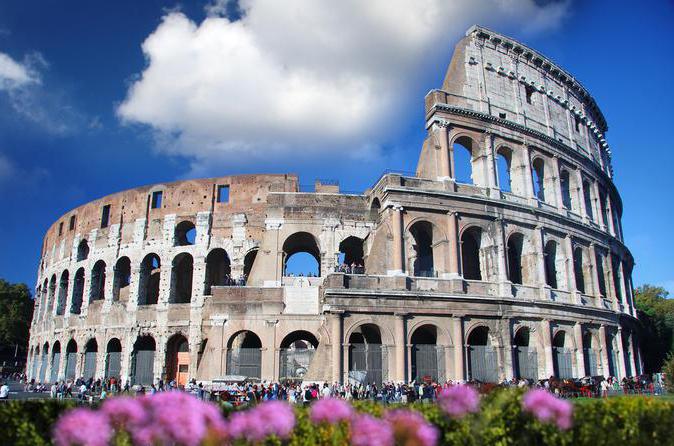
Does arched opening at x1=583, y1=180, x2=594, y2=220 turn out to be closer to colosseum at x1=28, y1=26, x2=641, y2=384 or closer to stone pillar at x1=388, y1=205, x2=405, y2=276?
colosseum at x1=28, y1=26, x2=641, y2=384

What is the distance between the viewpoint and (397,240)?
2064 centimetres

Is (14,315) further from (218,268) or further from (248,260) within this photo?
(248,260)

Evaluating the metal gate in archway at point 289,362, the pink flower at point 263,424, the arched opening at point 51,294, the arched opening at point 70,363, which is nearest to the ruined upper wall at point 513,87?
the metal gate in archway at point 289,362

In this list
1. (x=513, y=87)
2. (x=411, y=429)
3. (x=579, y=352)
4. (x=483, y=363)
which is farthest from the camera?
(x=513, y=87)

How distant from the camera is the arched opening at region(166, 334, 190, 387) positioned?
1020 inches

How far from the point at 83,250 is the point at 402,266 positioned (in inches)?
819

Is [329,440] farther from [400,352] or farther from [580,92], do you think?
[580,92]

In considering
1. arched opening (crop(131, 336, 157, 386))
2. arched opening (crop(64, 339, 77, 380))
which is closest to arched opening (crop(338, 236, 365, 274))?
arched opening (crop(131, 336, 157, 386))

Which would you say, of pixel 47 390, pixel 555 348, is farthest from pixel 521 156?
pixel 47 390

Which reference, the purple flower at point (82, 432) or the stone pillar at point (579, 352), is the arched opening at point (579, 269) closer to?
the stone pillar at point (579, 352)

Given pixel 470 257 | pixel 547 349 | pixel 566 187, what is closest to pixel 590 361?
pixel 547 349

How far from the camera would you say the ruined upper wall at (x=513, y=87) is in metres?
24.6

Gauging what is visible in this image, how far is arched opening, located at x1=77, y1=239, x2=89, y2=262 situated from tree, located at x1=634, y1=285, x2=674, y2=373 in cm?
3287

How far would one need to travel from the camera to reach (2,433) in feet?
19.0
